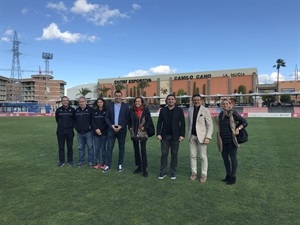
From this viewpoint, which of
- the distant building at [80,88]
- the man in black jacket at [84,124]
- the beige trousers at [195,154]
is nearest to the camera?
the beige trousers at [195,154]

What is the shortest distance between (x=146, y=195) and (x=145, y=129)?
1.74m

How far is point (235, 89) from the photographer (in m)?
74.3

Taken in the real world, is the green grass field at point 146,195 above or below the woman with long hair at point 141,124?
below

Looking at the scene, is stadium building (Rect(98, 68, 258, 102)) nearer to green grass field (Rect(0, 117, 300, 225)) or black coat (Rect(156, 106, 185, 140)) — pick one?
green grass field (Rect(0, 117, 300, 225))

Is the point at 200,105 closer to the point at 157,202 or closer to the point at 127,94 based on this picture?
the point at 157,202

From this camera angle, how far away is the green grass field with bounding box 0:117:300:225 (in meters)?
3.94

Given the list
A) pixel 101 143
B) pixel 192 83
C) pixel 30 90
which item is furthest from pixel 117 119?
pixel 30 90

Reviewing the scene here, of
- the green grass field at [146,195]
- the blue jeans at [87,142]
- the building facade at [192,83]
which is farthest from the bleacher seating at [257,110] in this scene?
the building facade at [192,83]

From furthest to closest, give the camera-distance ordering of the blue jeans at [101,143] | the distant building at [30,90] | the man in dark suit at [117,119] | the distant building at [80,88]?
the distant building at [30,90] < the distant building at [80,88] < the blue jeans at [101,143] < the man in dark suit at [117,119]

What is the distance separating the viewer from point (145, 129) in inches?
245

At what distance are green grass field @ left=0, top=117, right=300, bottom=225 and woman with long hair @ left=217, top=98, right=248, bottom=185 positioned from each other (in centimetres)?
40

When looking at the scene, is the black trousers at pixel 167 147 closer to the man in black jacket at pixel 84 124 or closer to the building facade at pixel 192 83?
the man in black jacket at pixel 84 124

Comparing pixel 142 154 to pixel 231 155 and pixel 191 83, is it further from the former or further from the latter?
pixel 191 83

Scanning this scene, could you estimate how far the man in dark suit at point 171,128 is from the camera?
5.82 metres
